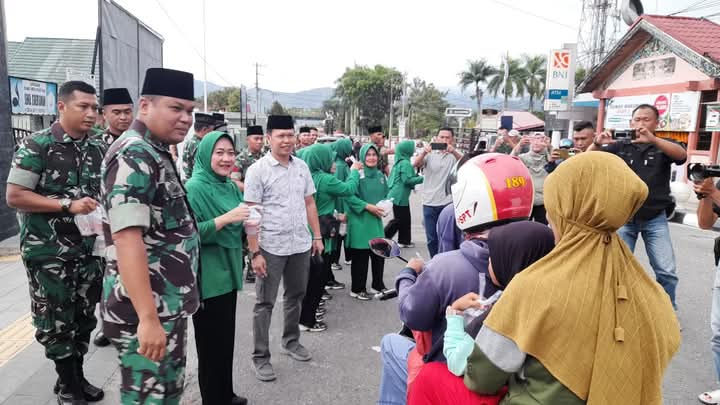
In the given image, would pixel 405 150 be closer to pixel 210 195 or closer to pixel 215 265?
pixel 210 195

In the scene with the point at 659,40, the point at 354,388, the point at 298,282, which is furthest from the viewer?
the point at 659,40

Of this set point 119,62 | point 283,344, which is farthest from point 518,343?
point 119,62

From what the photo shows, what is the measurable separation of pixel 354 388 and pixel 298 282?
3.03 ft

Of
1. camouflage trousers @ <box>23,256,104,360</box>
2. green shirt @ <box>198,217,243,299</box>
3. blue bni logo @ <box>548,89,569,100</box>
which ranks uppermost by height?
blue bni logo @ <box>548,89,569,100</box>

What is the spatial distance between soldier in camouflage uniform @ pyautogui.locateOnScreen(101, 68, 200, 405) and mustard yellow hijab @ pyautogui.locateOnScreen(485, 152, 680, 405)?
4.51 ft

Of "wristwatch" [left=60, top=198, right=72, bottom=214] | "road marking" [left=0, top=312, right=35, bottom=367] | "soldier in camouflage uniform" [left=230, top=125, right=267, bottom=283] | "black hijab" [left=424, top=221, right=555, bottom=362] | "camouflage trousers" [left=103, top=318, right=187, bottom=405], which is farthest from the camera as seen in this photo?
"soldier in camouflage uniform" [left=230, top=125, right=267, bottom=283]

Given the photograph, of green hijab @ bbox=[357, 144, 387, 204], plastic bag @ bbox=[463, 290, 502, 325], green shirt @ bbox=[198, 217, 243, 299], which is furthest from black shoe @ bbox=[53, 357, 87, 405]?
green hijab @ bbox=[357, 144, 387, 204]

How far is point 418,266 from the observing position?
222 centimetres

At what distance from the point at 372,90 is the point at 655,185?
2585 inches

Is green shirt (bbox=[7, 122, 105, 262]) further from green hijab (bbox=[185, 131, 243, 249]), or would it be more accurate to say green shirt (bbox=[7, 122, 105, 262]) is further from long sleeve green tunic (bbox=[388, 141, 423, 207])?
long sleeve green tunic (bbox=[388, 141, 423, 207])

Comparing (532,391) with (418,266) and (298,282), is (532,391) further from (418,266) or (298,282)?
(298,282)

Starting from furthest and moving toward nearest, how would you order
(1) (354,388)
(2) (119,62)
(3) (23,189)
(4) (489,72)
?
(4) (489,72) → (2) (119,62) → (1) (354,388) → (3) (23,189)

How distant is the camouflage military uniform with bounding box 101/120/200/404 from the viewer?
1922 mm

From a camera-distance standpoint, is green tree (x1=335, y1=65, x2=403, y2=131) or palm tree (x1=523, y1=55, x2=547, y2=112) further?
green tree (x1=335, y1=65, x2=403, y2=131)
